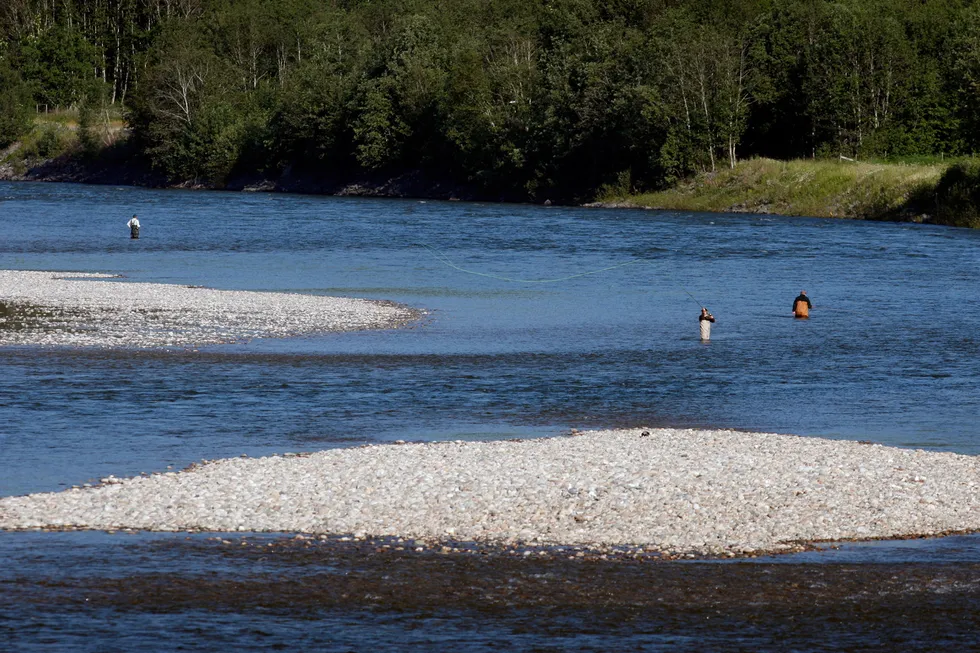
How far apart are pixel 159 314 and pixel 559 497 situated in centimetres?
2295

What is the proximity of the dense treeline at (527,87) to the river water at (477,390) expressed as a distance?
31.8 metres

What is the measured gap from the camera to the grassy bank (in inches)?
3312

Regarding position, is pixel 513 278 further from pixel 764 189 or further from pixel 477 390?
pixel 764 189

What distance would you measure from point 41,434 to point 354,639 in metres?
11.1

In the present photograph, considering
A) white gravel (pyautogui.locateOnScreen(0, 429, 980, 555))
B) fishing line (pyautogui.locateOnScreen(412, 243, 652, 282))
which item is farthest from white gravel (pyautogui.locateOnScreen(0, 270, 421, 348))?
white gravel (pyautogui.locateOnScreen(0, 429, 980, 555))

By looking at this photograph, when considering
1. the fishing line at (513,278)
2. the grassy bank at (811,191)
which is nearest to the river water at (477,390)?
the fishing line at (513,278)

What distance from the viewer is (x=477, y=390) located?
27.5m

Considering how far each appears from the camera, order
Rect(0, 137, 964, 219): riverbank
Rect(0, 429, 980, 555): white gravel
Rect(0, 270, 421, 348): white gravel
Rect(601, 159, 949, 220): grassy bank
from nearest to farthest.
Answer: Rect(0, 429, 980, 555): white gravel
Rect(0, 270, 421, 348): white gravel
Rect(0, 137, 964, 219): riverbank
Rect(601, 159, 949, 220): grassy bank

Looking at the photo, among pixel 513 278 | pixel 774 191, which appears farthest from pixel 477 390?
pixel 774 191

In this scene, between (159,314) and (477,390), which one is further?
(159,314)

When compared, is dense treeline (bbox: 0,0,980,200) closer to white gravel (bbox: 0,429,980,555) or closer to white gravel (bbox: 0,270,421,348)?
white gravel (bbox: 0,270,421,348)

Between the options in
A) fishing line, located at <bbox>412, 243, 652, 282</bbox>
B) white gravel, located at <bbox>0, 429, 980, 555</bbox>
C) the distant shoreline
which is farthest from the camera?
the distant shoreline

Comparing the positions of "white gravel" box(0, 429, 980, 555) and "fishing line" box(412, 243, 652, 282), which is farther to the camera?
"fishing line" box(412, 243, 652, 282)

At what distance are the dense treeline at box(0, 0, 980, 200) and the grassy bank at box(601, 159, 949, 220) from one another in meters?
2.70
